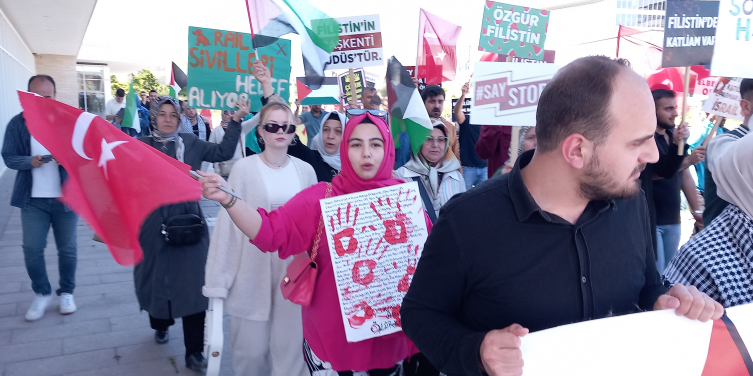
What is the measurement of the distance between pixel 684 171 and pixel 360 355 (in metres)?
3.84

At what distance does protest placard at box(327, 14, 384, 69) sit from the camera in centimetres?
622

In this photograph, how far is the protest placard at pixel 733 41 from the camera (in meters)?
4.37

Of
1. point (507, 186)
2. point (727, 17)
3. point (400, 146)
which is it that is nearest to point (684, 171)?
point (727, 17)

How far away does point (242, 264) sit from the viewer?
10.5 feet

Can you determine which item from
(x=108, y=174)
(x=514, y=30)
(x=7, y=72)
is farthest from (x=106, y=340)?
(x=7, y=72)

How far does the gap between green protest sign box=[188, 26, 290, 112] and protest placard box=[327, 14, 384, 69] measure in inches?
43.2

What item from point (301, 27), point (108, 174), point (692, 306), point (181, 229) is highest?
point (301, 27)

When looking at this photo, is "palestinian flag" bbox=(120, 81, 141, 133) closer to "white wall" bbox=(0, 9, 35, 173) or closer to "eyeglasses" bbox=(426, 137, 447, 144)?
"eyeglasses" bbox=(426, 137, 447, 144)

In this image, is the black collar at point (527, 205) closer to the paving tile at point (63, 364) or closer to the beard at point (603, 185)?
the beard at point (603, 185)

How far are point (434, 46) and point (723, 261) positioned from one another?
600 centimetres

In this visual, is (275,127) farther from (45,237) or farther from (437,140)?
(45,237)

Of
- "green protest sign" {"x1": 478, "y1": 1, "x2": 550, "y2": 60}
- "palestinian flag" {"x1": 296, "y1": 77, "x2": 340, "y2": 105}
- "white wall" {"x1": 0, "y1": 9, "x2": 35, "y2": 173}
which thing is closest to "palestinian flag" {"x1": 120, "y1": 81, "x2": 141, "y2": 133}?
"palestinian flag" {"x1": 296, "y1": 77, "x2": 340, "y2": 105}

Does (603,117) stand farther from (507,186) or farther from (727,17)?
(727,17)

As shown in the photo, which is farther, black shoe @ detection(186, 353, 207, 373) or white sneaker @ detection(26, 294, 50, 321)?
white sneaker @ detection(26, 294, 50, 321)
